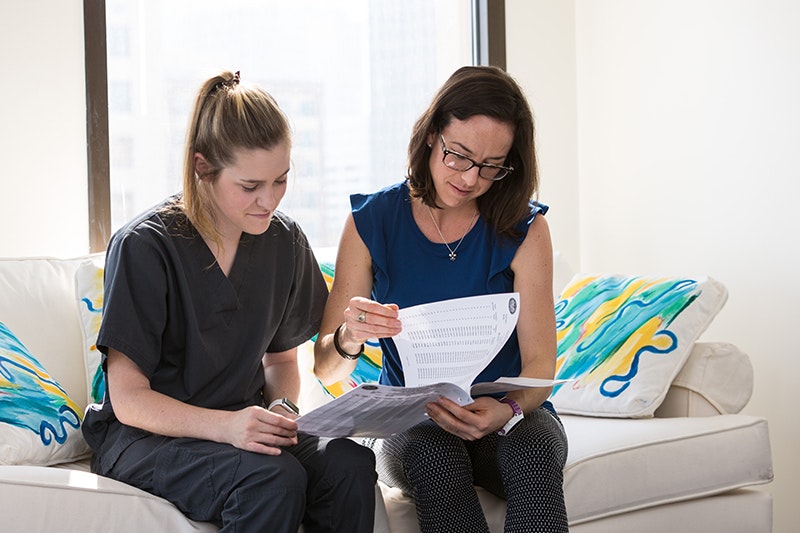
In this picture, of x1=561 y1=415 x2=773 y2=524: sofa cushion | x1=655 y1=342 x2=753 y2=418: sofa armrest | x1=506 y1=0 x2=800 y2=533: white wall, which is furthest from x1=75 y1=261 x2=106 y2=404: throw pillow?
x1=506 y1=0 x2=800 y2=533: white wall

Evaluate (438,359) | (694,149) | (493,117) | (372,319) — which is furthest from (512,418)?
(694,149)

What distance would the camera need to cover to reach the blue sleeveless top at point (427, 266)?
5.84ft

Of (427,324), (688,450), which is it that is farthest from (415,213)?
(688,450)

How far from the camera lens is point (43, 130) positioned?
2.44 meters

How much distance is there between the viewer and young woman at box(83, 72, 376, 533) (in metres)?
1.45

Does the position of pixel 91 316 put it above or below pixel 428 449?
above

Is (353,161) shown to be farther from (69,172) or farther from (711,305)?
(711,305)

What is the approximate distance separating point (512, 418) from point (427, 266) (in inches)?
13.5

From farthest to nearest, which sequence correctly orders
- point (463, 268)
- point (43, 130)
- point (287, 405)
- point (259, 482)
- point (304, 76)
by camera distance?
point (304, 76)
point (43, 130)
point (463, 268)
point (287, 405)
point (259, 482)

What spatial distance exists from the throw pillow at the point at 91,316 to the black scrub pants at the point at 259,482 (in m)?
0.38

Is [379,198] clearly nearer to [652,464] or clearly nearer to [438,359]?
[438,359]

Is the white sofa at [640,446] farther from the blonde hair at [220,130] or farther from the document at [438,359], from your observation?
the blonde hair at [220,130]

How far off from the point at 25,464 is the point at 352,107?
1650mm

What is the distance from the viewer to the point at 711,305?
2.21 metres
